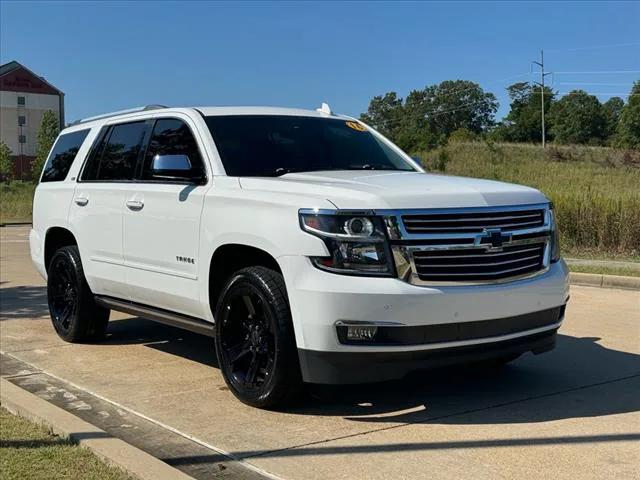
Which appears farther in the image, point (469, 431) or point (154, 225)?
point (154, 225)

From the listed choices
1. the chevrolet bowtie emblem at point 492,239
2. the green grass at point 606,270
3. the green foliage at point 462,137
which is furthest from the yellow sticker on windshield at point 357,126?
the green foliage at point 462,137

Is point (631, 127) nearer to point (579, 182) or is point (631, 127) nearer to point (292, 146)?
point (579, 182)

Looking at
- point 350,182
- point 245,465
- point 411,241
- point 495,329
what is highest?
point 350,182

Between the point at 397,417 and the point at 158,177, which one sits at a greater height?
the point at 158,177

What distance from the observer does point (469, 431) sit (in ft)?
14.3

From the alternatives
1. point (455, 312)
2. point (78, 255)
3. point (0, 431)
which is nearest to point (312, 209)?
point (455, 312)

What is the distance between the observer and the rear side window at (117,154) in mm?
6305

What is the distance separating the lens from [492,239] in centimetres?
448

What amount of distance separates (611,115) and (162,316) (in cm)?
10252

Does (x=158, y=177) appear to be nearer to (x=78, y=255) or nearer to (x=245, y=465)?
(x=78, y=255)

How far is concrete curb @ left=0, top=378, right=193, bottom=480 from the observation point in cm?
367

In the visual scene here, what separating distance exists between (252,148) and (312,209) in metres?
1.43

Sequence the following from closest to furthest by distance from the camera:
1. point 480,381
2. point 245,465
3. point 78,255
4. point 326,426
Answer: point 245,465 < point 326,426 < point 480,381 < point 78,255

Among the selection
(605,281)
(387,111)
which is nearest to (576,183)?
(605,281)
